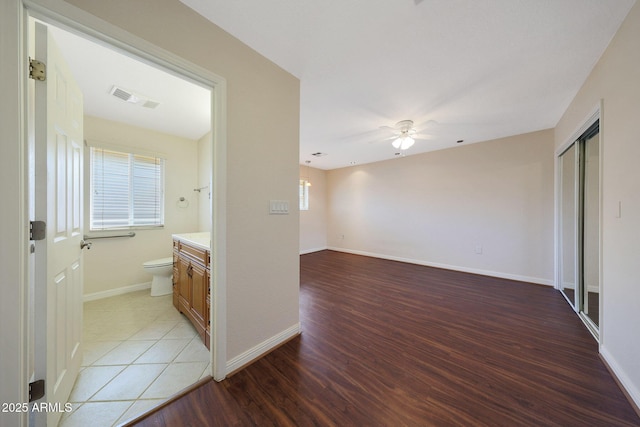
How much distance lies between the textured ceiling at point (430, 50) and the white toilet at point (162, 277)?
2.74 m

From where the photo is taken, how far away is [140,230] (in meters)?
3.17

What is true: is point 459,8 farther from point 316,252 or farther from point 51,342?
point 316,252

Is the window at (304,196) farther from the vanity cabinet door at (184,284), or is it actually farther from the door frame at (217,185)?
the door frame at (217,185)

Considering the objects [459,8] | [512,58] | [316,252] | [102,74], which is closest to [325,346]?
[459,8]

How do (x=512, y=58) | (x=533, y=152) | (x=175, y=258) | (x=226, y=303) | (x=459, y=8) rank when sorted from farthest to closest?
(x=533, y=152)
(x=175, y=258)
(x=512, y=58)
(x=226, y=303)
(x=459, y=8)

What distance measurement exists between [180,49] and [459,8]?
1.76 metres

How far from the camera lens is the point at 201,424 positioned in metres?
1.15

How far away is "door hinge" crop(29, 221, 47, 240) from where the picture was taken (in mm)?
941

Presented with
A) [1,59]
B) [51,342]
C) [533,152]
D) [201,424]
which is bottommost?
[201,424]

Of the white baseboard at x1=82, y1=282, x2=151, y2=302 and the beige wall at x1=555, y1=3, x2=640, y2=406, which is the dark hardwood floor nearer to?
the beige wall at x1=555, y1=3, x2=640, y2=406

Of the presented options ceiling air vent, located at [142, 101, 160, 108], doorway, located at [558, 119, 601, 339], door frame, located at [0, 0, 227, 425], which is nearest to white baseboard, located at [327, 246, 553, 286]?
doorway, located at [558, 119, 601, 339]

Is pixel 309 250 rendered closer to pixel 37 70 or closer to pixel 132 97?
pixel 132 97

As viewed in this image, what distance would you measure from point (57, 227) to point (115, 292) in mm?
2500

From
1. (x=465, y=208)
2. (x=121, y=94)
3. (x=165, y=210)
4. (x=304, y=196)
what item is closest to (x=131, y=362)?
(x=165, y=210)
